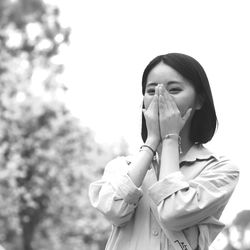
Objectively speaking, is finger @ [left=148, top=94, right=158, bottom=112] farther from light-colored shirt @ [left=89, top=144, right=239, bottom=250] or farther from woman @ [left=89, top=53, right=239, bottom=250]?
light-colored shirt @ [left=89, top=144, right=239, bottom=250]

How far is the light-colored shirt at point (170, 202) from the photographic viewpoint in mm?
2730

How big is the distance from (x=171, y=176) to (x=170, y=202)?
0.36 ft

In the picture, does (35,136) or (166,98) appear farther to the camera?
(35,136)

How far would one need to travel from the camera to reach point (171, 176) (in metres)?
2.77

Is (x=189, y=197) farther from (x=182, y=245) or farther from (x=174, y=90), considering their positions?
(x=174, y=90)

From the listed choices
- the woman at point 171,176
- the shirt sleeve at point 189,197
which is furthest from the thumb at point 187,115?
the shirt sleeve at point 189,197

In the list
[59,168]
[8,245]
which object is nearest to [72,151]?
[59,168]

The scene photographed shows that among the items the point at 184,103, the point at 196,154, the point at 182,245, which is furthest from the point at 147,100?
the point at 182,245

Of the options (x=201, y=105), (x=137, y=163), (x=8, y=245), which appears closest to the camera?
(x=137, y=163)

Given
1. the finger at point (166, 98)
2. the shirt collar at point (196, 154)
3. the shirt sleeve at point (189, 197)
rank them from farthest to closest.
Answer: the shirt collar at point (196, 154)
the finger at point (166, 98)
the shirt sleeve at point (189, 197)

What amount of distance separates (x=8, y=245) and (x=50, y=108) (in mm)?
10212

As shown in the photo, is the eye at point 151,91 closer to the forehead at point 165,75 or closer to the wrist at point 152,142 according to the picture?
the forehead at point 165,75

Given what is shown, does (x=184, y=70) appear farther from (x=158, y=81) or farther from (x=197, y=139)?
(x=197, y=139)

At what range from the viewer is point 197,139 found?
3.10m
